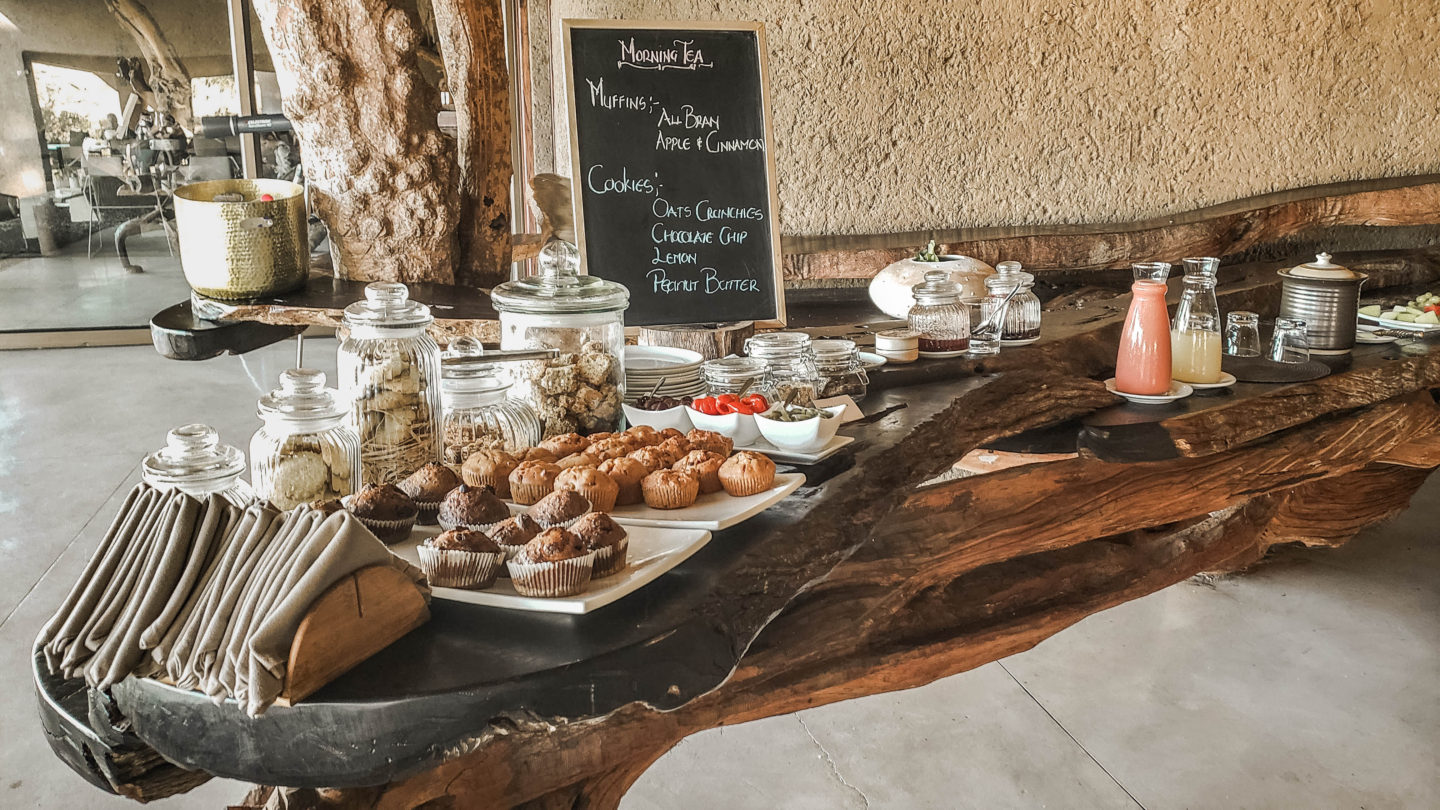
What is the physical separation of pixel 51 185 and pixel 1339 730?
7926 mm

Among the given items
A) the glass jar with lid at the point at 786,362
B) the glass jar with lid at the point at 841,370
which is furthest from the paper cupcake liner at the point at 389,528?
the glass jar with lid at the point at 841,370

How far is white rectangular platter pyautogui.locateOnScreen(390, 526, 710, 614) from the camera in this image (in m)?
1.08

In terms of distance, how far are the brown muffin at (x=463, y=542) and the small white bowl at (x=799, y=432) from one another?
59cm

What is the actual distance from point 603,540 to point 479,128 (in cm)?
233

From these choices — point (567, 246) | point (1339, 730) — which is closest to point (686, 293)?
point (567, 246)

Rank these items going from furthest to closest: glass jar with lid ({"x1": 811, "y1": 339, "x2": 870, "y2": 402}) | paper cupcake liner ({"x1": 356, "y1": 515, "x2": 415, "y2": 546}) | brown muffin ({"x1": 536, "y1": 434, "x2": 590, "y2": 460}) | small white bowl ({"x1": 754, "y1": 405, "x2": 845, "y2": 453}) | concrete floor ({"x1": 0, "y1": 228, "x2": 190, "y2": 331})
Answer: concrete floor ({"x1": 0, "y1": 228, "x2": 190, "y2": 331}) < glass jar with lid ({"x1": 811, "y1": 339, "x2": 870, "y2": 402}) < small white bowl ({"x1": 754, "y1": 405, "x2": 845, "y2": 453}) < brown muffin ({"x1": 536, "y1": 434, "x2": 590, "y2": 460}) < paper cupcake liner ({"x1": 356, "y1": 515, "x2": 415, "y2": 546})

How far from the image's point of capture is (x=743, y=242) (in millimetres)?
2338

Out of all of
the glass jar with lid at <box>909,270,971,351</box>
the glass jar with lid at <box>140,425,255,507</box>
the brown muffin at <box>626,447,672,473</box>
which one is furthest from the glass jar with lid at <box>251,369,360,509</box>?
the glass jar with lid at <box>909,270,971,351</box>

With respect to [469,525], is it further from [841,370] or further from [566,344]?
[841,370]

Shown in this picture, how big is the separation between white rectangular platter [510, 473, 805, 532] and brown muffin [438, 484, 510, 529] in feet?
0.22

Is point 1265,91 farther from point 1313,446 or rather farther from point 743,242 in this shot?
point 743,242

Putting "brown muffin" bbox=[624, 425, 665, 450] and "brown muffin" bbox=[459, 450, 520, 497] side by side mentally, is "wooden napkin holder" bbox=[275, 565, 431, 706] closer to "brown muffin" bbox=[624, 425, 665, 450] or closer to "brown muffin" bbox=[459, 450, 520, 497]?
"brown muffin" bbox=[459, 450, 520, 497]

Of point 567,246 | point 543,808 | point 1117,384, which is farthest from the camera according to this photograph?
point 1117,384

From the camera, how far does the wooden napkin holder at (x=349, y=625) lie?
934mm
